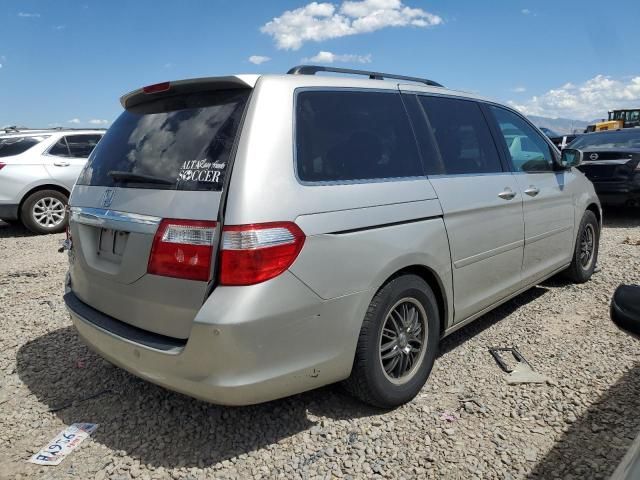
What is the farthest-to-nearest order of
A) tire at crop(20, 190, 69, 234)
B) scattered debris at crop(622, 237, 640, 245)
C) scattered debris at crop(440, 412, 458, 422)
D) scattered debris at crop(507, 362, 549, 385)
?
tire at crop(20, 190, 69, 234)
scattered debris at crop(622, 237, 640, 245)
scattered debris at crop(507, 362, 549, 385)
scattered debris at crop(440, 412, 458, 422)

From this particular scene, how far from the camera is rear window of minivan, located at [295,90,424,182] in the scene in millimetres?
2482

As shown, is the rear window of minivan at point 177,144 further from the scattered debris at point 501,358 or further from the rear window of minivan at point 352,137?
the scattered debris at point 501,358

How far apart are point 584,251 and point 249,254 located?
4176mm

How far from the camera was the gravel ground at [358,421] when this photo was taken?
2.45 m

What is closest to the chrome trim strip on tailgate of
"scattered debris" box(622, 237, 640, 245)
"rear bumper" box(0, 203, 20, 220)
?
"rear bumper" box(0, 203, 20, 220)

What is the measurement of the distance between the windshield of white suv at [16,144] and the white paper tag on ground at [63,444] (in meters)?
7.27

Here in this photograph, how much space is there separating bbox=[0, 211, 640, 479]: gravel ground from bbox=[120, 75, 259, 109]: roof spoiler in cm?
177

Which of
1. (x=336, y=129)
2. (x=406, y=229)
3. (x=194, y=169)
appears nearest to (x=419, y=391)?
(x=406, y=229)

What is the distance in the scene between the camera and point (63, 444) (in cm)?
267

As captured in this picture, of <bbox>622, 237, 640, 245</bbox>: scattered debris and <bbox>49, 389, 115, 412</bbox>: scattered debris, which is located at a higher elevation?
<bbox>622, 237, 640, 245</bbox>: scattered debris

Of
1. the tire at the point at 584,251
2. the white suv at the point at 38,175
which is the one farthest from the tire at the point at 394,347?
the white suv at the point at 38,175

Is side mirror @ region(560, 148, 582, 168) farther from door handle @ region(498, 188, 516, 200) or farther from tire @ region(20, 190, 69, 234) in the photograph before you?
tire @ region(20, 190, 69, 234)

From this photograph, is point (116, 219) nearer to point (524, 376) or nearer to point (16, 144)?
point (524, 376)

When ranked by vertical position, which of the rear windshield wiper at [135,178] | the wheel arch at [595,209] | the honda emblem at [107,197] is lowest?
the wheel arch at [595,209]
